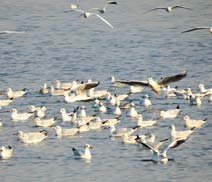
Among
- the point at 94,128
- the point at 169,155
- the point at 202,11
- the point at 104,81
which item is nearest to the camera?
the point at 169,155

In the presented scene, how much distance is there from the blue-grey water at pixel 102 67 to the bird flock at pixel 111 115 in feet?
0.58

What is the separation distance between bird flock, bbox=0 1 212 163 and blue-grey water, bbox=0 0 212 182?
0.58 feet

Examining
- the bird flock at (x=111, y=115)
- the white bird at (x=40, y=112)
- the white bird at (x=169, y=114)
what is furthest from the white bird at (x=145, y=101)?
the white bird at (x=40, y=112)

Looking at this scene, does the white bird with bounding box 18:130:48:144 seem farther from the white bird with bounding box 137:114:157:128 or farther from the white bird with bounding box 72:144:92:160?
the white bird with bounding box 137:114:157:128

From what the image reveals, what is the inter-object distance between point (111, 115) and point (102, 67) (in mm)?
8456

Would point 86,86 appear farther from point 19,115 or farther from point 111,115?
point 111,115

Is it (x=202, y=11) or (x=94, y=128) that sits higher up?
(x=202, y=11)

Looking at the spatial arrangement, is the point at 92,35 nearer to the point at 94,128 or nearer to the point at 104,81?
the point at 104,81

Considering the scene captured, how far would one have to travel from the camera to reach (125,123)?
2983cm

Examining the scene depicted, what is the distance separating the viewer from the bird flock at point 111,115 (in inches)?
1033

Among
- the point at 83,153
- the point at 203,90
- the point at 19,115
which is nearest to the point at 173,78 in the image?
the point at 83,153

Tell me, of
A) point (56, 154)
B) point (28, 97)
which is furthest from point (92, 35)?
point (56, 154)

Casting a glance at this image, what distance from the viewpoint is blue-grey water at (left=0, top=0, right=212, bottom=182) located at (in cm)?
2406

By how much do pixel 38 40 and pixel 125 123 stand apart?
16.6 m
